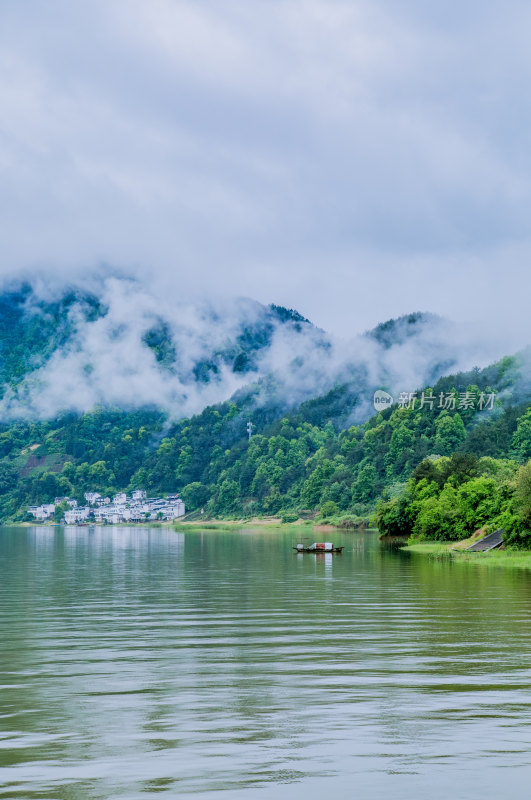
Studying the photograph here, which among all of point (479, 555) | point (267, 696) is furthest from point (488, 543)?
point (267, 696)

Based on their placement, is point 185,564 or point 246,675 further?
point 185,564

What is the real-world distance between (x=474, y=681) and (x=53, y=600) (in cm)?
3148

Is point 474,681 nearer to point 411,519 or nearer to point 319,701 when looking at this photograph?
point 319,701

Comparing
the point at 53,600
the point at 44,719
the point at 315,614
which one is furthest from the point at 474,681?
the point at 53,600

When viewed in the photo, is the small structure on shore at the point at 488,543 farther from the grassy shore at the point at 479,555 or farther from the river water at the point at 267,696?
the river water at the point at 267,696

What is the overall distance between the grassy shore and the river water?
2643 centimetres

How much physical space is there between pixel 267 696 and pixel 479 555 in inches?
2608

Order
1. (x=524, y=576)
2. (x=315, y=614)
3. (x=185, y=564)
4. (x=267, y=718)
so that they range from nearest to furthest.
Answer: (x=267, y=718)
(x=315, y=614)
(x=524, y=576)
(x=185, y=564)

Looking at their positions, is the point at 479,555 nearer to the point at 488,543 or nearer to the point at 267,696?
the point at 488,543

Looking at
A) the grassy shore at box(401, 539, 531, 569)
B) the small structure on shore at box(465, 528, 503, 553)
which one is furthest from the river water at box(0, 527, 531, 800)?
the small structure on shore at box(465, 528, 503, 553)

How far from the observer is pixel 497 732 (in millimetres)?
20047

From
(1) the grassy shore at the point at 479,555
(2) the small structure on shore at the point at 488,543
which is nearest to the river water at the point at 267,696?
(1) the grassy shore at the point at 479,555

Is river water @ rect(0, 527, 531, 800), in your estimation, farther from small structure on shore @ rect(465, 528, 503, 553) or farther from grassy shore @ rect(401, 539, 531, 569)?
small structure on shore @ rect(465, 528, 503, 553)

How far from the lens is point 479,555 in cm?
8725
